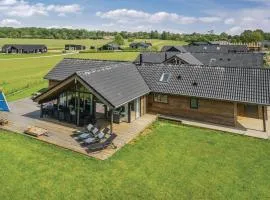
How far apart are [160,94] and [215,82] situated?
5188 mm

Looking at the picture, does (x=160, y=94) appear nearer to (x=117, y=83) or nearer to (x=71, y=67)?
(x=117, y=83)

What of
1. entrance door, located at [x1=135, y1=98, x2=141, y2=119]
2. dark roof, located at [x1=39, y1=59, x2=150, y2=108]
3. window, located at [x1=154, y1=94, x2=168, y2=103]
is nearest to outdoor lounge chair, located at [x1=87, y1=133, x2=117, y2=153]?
dark roof, located at [x1=39, y1=59, x2=150, y2=108]

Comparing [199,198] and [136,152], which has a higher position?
[136,152]

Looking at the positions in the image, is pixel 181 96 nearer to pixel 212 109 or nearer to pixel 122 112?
pixel 212 109

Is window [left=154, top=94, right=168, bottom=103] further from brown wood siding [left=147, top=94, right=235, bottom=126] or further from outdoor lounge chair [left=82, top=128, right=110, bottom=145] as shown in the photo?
outdoor lounge chair [left=82, top=128, right=110, bottom=145]

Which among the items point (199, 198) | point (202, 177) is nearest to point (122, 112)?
point (202, 177)

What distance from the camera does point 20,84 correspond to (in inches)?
1561

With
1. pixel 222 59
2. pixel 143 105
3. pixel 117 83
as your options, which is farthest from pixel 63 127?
pixel 222 59

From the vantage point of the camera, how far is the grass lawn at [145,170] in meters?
12.6

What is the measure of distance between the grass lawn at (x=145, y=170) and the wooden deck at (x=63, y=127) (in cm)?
63

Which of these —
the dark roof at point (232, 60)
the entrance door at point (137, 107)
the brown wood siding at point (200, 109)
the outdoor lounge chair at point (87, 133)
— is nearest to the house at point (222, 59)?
the dark roof at point (232, 60)

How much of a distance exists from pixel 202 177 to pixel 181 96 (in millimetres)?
10345

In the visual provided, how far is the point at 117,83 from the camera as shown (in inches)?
840

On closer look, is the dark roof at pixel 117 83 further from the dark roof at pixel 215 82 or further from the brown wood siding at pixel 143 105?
the dark roof at pixel 215 82
